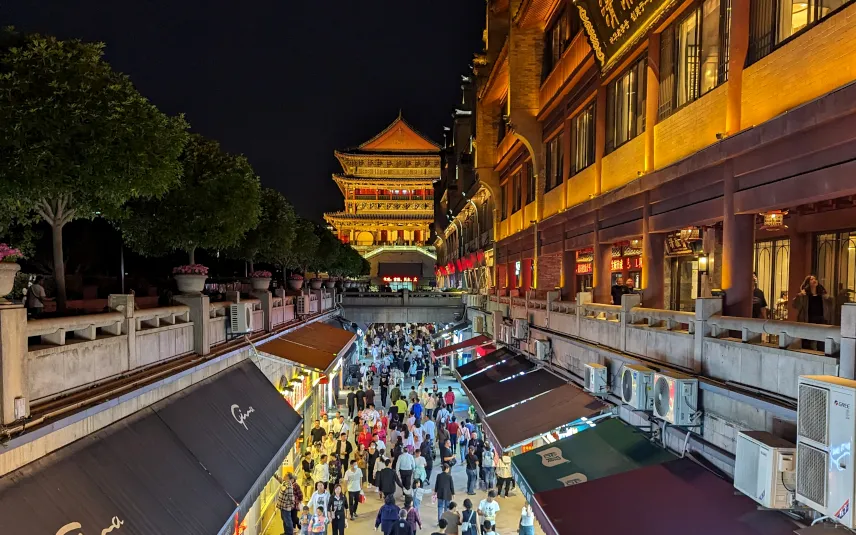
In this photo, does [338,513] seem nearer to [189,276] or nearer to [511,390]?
[511,390]

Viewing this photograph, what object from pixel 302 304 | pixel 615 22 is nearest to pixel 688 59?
pixel 615 22

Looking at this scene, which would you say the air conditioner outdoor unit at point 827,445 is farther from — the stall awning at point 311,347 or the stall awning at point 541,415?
the stall awning at point 311,347

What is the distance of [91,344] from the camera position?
7156mm

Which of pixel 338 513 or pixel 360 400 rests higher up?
pixel 338 513

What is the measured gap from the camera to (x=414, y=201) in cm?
9094

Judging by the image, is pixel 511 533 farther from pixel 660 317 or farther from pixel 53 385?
pixel 53 385

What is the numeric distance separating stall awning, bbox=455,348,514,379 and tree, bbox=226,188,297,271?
37.4 ft

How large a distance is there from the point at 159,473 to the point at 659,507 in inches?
217

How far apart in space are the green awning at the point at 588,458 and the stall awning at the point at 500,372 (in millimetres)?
5770

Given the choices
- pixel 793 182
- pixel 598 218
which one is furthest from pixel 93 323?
pixel 598 218

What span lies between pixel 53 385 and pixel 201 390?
3.88 m

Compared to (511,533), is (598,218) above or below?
above

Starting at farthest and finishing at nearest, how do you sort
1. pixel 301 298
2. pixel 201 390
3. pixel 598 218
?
pixel 301 298
pixel 598 218
pixel 201 390

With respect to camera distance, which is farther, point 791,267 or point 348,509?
point 348,509
